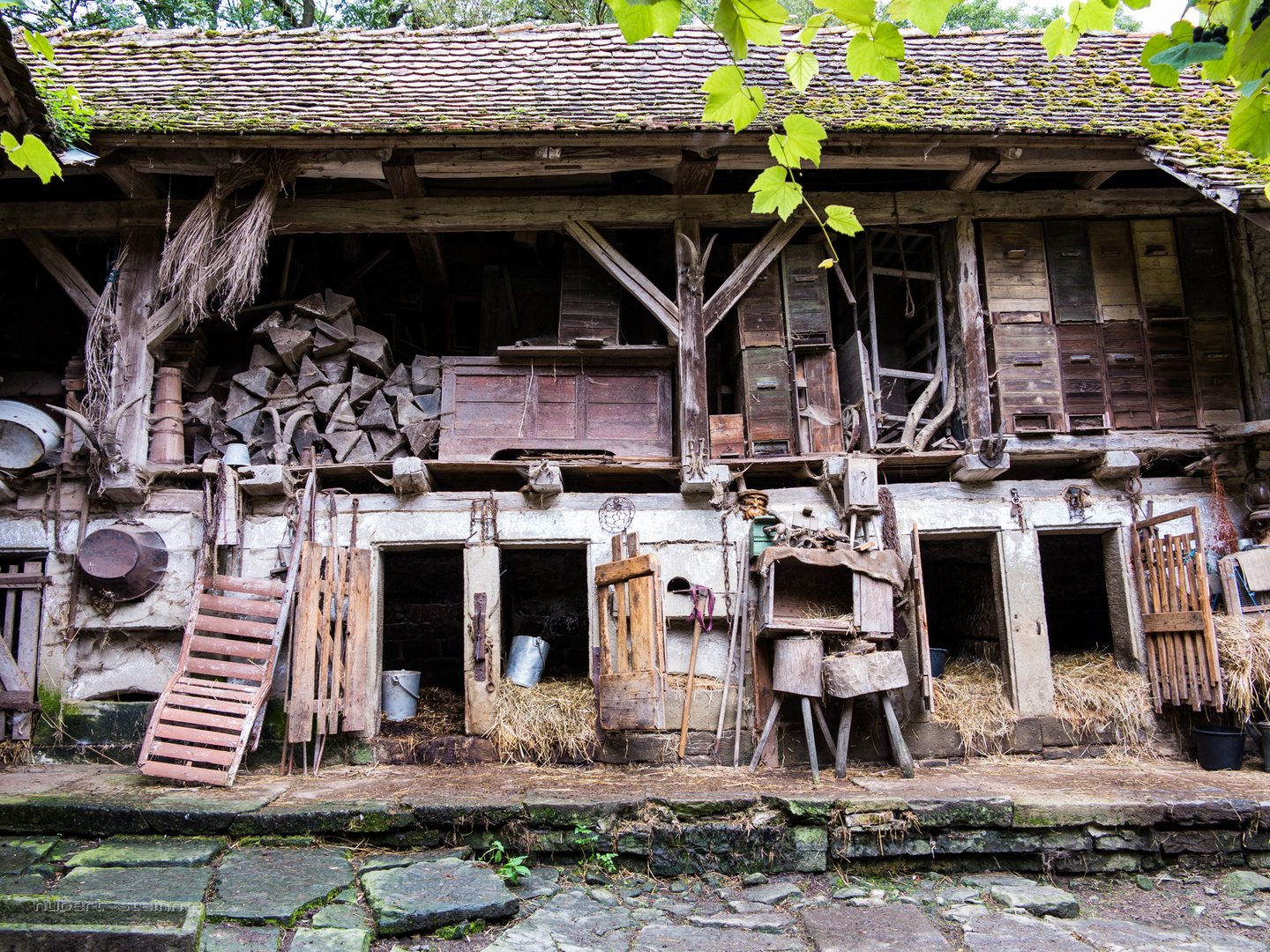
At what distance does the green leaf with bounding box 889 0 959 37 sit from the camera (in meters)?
2.66

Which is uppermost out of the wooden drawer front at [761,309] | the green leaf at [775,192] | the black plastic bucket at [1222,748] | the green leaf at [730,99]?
the wooden drawer front at [761,309]

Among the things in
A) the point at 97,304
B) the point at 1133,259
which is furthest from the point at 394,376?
the point at 1133,259

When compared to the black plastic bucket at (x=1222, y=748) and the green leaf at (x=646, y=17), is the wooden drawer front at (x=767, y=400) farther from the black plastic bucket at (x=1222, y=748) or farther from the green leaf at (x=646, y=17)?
the green leaf at (x=646, y=17)

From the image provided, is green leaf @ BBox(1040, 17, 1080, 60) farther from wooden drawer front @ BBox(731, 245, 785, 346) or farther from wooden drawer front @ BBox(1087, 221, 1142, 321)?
wooden drawer front @ BBox(1087, 221, 1142, 321)

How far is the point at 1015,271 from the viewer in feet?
27.9

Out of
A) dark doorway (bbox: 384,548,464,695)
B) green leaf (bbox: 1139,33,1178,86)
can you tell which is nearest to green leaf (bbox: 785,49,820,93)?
green leaf (bbox: 1139,33,1178,86)

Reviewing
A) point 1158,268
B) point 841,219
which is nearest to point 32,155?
point 841,219

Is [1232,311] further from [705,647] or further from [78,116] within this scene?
[78,116]

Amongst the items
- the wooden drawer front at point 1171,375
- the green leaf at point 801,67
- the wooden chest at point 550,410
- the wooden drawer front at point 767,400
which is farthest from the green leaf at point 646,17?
the wooden drawer front at point 1171,375

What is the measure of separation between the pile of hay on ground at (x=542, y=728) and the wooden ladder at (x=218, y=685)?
2.00 metres

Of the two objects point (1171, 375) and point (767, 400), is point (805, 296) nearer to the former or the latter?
point (767, 400)

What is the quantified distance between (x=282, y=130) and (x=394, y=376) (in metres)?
2.43

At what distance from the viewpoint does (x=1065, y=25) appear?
2969mm

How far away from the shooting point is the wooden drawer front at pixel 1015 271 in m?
8.42
